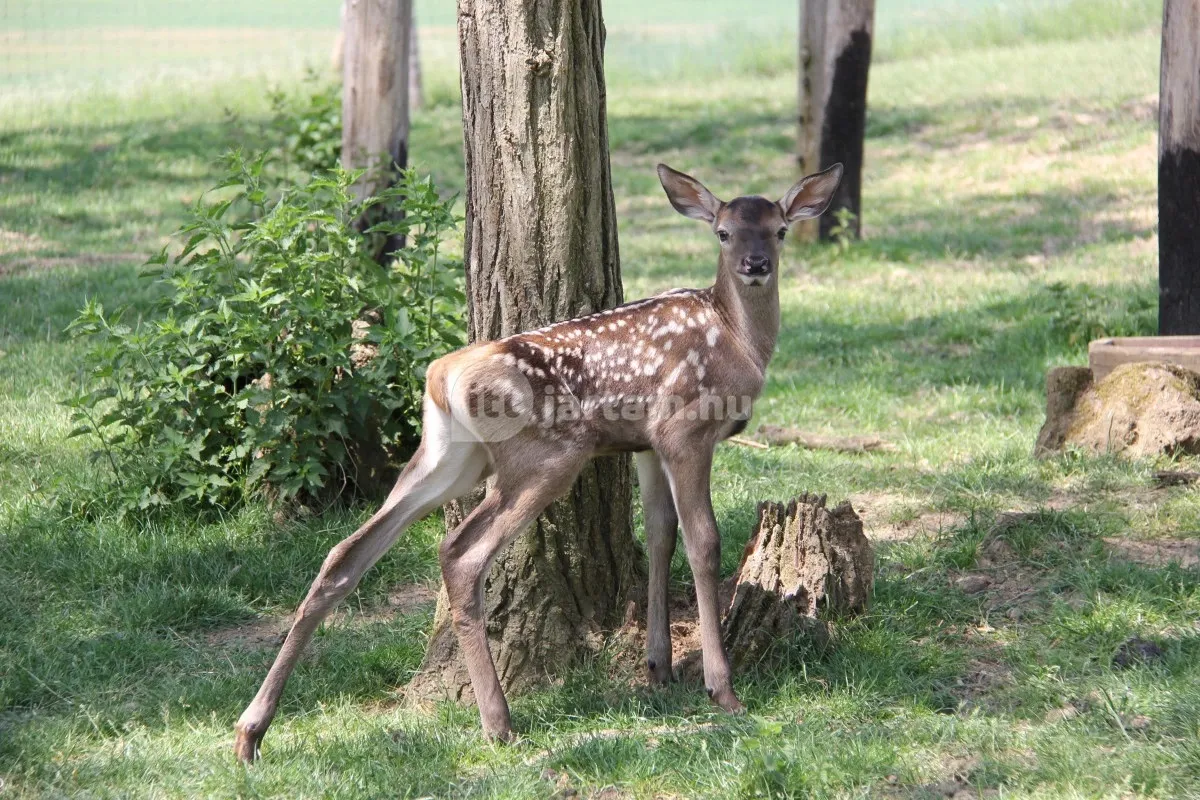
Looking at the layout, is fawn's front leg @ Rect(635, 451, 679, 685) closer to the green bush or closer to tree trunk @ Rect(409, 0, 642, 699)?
tree trunk @ Rect(409, 0, 642, 699)

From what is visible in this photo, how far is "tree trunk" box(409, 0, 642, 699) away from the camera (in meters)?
5.14

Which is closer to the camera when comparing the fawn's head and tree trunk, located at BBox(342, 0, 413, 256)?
the fawn's head

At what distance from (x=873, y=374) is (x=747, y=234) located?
458cm

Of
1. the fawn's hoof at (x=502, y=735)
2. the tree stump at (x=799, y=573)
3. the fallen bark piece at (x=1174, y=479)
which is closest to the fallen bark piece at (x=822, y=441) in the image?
the fallen bark piece at (x=1174, y=479)

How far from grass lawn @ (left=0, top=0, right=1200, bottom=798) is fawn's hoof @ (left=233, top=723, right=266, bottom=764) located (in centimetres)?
5

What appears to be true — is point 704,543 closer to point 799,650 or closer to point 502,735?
point 799,650

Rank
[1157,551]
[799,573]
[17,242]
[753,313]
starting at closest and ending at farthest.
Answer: [753,313]
[799,573]
[1157,551]
[17,242]

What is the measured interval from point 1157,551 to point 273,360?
4.07 meters

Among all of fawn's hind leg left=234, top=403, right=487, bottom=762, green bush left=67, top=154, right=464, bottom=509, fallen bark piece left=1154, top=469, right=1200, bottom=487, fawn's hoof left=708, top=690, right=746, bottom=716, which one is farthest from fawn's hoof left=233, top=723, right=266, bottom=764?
fallen bark piece left=1154, top=469, right=1200, bottom=487

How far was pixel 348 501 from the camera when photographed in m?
6.92

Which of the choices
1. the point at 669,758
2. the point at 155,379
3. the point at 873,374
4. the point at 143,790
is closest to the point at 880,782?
the point at 669,758

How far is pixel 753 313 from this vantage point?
523 centimetres

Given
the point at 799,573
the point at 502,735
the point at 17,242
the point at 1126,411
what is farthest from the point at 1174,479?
the point at 17,242

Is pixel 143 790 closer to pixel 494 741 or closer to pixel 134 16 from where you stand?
pixel 494 741
